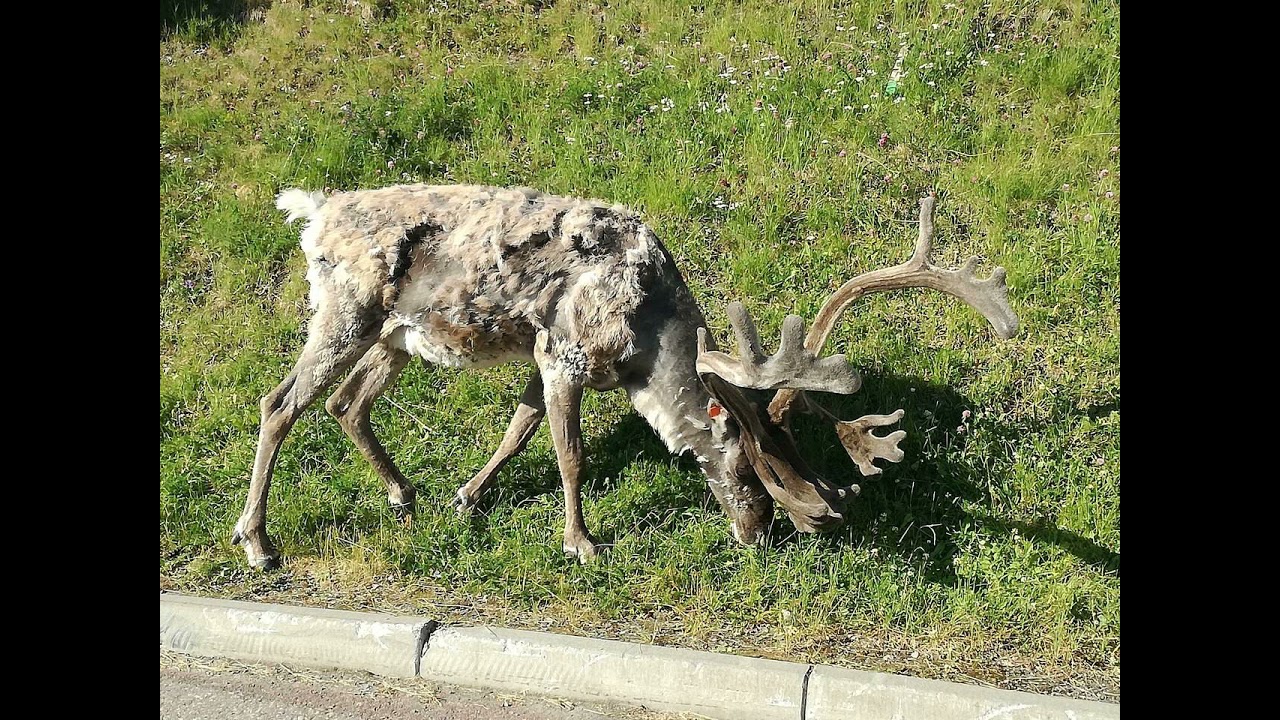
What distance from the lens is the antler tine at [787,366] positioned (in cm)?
461

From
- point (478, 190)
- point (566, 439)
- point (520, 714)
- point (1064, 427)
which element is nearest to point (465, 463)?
point (566, 439)

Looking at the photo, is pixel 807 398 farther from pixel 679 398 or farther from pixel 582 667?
pixel 582 667

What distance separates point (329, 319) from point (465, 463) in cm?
126

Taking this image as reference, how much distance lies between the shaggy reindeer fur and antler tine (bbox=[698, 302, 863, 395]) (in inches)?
19.9

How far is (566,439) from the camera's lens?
545cm

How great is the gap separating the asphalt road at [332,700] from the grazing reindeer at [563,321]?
0.92 metres

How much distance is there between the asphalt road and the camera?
178 inches

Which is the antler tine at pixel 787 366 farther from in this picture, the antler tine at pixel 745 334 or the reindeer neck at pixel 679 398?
the reindeer neck at pixel 679 398

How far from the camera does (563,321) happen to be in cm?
532

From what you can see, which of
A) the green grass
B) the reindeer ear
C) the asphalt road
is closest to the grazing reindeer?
the reindeer ear


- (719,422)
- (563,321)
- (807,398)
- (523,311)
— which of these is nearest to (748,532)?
(719,422)

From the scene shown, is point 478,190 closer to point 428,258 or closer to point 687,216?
point 428,258

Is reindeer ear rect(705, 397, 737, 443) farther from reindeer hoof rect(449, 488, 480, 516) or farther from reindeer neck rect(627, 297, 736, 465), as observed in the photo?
reindeer hoof rect(449, 488, 480, 516)

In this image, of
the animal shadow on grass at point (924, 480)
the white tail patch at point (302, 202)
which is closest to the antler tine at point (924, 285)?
the animal shadow on grass at point (924, 480)
